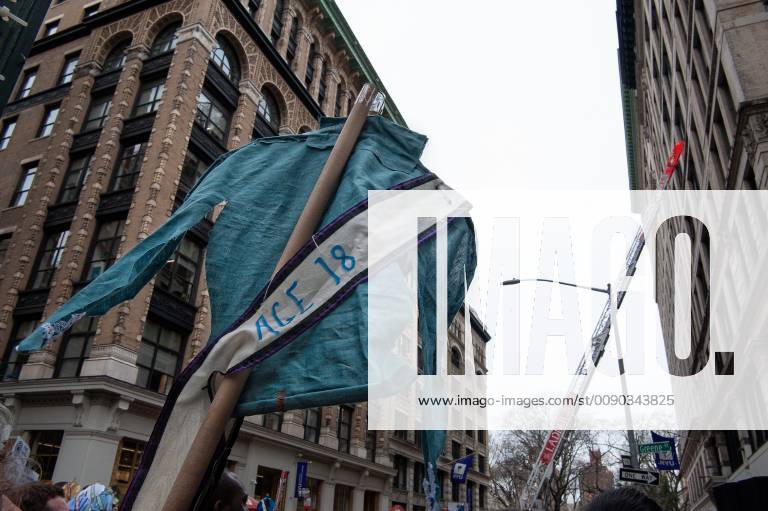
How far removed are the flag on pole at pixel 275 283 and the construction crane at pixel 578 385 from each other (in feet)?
71.3

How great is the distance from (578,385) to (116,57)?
28376 millimetres

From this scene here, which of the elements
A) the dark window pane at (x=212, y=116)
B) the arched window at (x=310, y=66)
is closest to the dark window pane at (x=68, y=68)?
the dark window pane at (x=212, y=116)

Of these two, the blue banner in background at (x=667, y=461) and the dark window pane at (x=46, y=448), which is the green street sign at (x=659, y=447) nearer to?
the blue banner in background at (x=667, y=461)

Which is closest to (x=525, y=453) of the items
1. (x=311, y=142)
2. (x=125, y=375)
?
(x=125, y=375)

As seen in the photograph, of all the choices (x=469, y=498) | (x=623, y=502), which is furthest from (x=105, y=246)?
(x=469, y=498)

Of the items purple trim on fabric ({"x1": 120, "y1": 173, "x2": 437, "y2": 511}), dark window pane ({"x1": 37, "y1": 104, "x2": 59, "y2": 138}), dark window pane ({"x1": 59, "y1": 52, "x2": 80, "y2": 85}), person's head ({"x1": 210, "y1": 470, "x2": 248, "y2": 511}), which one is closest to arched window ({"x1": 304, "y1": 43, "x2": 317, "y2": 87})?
dark window pane ({"x1": 59, "y1": 52, "x2": 80, "y2": 85})

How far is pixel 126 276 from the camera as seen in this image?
298 centimetres

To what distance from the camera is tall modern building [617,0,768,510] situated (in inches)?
502

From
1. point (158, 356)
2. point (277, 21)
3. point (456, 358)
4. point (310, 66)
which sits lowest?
point (158, 356)

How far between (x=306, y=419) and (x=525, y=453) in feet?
106

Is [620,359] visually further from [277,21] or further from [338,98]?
[338,98]

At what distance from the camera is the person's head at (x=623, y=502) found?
6.59ft

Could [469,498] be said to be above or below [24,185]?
below

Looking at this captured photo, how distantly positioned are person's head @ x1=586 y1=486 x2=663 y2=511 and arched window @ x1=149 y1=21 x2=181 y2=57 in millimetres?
28902
